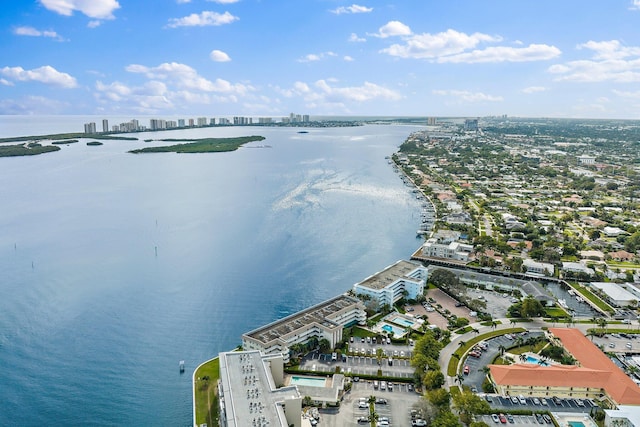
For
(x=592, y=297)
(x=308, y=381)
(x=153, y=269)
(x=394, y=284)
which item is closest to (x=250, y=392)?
(x=308, y=381)

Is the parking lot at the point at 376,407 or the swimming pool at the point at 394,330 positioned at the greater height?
the swimming pool at the point at 394,330

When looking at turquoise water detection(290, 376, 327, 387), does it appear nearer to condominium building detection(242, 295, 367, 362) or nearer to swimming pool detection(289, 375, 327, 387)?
swimming pool detection(289, 375, 327, 387)

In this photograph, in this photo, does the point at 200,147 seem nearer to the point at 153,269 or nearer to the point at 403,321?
the point at 153,269

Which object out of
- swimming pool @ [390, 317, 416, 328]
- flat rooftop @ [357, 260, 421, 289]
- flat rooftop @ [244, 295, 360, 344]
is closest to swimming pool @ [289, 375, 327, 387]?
flat rooftop @ [244, 295, 360, 344]

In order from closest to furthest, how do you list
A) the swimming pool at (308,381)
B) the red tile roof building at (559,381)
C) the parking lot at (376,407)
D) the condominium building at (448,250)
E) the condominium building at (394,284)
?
the parking lot at (376,407)
the red tile roof building at (559,381)
the swimming pool at (308,381)
the condominium building at (394,284)
the condominium building at (448,250)

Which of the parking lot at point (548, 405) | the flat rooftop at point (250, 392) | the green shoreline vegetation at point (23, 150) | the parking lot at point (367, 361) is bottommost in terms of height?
the parking lot at point (548, 405)

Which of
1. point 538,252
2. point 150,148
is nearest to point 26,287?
point 538,252

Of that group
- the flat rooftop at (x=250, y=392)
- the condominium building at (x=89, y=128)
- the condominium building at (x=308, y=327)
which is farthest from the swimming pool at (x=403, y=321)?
the condominium building at (x=89, y=128)

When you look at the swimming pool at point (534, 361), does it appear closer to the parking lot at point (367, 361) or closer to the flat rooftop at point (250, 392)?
the parking lot at point (367, 361)
